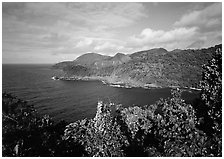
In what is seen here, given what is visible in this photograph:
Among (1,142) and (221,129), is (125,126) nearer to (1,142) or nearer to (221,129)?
(221,129)

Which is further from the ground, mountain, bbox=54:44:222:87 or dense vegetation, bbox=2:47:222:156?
mountain, bbox=54:44:222:87

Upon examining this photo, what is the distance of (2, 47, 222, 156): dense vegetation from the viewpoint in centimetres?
805

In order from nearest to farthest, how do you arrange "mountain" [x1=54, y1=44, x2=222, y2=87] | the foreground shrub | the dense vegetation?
the dense vegetation < the foreground shrub < "mountain" [x1=54, y1=44, x2=222, y2=87]

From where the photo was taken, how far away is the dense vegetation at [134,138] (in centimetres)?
805

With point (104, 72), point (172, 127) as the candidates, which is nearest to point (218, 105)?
point (172, 127)

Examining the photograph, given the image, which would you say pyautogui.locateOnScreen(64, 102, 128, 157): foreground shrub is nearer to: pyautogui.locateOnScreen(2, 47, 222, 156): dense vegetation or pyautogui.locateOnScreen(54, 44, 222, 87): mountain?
pyautogui.locateOnScreen(2, 47, 222, 156): dense vegetation

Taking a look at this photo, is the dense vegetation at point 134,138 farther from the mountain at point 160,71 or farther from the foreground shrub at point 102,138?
the mountain at point 160,71

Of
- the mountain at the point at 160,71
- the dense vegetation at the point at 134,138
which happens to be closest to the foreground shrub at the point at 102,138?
the dense vegetation at the point at 134,138

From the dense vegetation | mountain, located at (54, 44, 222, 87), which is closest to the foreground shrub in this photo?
the dense vegetation

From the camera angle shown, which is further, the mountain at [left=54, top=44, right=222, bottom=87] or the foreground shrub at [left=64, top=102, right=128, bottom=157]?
the mountain at [left=54, top=44, right=222, bottom=87]

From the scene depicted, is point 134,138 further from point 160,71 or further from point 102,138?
point 160,71

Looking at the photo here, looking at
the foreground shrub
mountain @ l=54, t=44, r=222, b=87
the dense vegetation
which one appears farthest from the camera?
mountain @ l=54, t=44, r=222, b=87

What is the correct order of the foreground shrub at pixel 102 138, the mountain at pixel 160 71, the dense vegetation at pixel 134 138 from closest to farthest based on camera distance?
the dense vegetation at pixel 134 138 → the foreground shrub at pixel 102 138 → the mountain at pixel 160 71

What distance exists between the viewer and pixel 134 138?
37.9 feet
